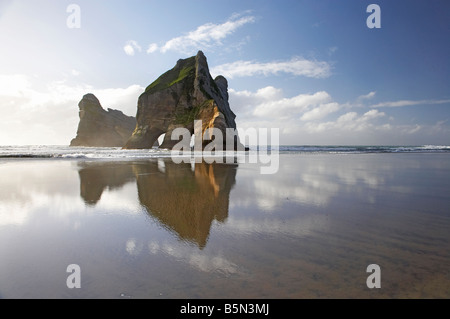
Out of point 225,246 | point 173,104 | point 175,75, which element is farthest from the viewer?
point 175,75

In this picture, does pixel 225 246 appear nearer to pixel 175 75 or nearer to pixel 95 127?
pixel 175 75

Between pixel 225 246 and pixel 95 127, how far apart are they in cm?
11664

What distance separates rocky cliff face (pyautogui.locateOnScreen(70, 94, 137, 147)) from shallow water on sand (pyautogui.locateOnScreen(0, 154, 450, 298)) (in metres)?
110

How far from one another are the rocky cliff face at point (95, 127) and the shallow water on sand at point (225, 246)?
362 feet

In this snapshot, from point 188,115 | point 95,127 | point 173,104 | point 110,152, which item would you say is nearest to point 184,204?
point 110,152

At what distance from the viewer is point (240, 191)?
7387 millimetres

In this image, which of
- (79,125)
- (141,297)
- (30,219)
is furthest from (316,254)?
(79,125)

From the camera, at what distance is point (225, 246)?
10.8ft

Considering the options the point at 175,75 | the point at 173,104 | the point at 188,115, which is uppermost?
the point at 175,75

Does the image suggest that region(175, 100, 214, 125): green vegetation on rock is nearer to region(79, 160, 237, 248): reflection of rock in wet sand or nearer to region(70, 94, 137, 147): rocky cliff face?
region(79, 160, 237, 248): reflection of rock in wet sand

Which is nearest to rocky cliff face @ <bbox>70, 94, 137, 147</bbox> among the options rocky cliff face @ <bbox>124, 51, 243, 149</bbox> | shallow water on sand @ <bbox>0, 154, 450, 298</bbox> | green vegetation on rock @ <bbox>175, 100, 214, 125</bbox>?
rocky cliff face @ <bbox>124, 51, 243, 149</bbox>

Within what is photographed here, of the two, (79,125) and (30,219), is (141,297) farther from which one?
(79,125)

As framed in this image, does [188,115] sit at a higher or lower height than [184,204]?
higher
